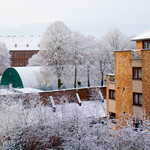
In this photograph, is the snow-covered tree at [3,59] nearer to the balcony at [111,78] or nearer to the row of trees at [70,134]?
the row of trees at [70,134]

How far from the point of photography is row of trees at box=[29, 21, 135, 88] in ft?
106

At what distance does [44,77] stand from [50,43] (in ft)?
18.6

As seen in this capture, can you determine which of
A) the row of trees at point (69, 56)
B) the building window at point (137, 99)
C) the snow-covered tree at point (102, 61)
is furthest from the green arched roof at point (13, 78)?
the building window at point (137, 99)

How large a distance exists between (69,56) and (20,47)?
50.9 m

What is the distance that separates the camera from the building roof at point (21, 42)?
7956 cm

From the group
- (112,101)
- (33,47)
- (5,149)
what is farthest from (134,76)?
(33,47)

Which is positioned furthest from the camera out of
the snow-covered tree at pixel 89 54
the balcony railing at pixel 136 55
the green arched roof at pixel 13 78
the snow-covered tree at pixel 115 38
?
the snow-covered tree at pixel 115 38

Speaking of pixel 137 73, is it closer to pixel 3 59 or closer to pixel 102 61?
pixel 102 61

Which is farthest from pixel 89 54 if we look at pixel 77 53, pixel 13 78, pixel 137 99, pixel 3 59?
pixel 3 59

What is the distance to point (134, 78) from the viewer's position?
16.6 meters

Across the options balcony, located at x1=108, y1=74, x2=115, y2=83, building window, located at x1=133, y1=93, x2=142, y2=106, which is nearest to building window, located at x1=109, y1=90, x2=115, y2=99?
balcony, located at x1=108, y1=74, x2=115, y2=83

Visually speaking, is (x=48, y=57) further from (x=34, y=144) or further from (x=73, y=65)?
(x=34, y=144)

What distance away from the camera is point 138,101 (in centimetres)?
1653

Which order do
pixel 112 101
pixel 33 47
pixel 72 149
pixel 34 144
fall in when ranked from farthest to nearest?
pixel 33 47
pixel 112 101
pixel 34 144
pixel 72 149
